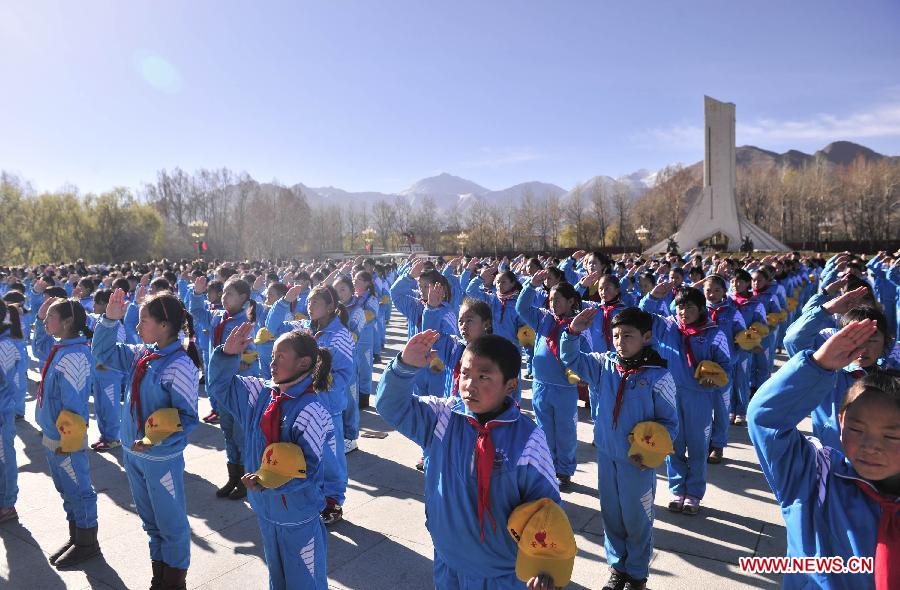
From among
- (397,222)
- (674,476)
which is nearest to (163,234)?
(397,222)

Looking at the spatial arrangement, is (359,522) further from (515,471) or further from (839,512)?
(839,512)

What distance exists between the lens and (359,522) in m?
4.95

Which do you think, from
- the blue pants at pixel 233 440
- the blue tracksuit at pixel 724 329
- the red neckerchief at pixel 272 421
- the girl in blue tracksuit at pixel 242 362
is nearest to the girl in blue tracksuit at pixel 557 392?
the blue tracksuit at pixel 724 329

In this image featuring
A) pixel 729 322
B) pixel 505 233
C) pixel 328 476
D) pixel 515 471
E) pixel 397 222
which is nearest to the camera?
pixel 515 471

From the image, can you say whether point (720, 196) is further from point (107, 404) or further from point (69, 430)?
point (69, 430)

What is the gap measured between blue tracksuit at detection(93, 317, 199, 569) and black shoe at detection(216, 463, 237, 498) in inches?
66.7

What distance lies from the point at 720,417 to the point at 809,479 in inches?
172

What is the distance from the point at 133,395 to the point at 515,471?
9.55 feet

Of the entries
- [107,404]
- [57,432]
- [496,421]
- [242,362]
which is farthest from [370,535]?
[107,404]

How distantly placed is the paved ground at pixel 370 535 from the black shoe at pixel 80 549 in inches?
3.1

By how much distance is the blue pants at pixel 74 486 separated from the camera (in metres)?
4.40

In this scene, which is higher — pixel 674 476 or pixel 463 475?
pixel 463 475

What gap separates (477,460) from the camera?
236 centimetres

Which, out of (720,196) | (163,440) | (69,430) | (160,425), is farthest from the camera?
(720,196)
